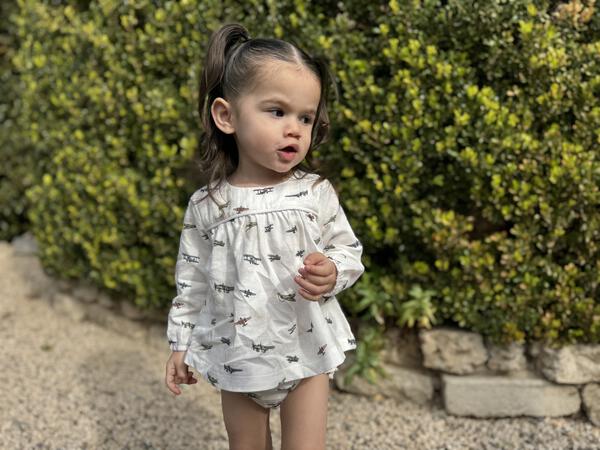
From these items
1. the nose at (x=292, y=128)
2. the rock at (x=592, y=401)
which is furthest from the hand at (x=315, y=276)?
the rock at (x=592, y=401)

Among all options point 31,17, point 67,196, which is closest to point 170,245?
point 67,196

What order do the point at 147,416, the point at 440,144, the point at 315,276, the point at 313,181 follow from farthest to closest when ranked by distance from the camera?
the point at 147,416
the point at 440,144
the point at 313,181
the point at 315,276

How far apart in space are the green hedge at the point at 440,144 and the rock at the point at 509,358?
0.25 ft

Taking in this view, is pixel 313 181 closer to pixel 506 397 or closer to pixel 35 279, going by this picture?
pixel 506 397

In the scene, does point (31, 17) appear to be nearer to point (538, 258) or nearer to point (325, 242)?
point (325, 242)

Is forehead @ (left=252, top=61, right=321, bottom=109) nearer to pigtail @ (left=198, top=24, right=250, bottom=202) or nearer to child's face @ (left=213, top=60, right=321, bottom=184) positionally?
child's face @ (left=213, top=60, right=321, bottom=184)

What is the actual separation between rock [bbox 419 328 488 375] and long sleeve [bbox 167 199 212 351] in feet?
4.88

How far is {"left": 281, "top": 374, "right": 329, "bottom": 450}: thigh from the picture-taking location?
227 cm

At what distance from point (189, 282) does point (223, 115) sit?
0.59 m

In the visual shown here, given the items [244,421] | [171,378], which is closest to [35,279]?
[171,378]

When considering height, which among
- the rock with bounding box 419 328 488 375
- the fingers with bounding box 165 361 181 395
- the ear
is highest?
the ear

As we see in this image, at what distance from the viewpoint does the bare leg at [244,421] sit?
2385 mm

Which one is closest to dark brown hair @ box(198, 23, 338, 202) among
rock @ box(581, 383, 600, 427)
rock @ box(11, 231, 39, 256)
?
rock @ box(581, 383, 600, 427)

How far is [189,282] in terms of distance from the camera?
243cm
